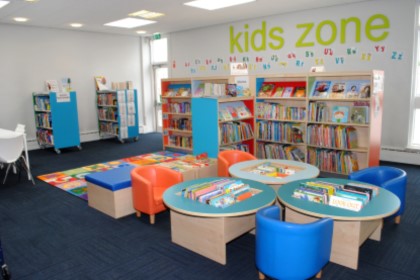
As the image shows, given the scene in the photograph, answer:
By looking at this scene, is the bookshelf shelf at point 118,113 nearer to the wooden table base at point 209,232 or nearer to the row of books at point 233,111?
the row of books at point 233,111

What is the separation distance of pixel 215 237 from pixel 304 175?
1.42 metres

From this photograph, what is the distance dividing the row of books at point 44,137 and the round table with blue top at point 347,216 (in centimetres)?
702

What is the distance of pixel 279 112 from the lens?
20.9 ft

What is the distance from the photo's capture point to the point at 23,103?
347 inches

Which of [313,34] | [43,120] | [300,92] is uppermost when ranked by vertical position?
[313,34]

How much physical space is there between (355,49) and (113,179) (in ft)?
18.2

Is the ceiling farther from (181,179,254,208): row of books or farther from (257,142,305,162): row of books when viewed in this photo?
(181,179,254,208): row of books

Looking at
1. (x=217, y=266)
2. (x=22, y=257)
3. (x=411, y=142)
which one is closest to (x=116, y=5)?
(x=22, y=257)

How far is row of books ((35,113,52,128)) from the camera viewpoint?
334 inches

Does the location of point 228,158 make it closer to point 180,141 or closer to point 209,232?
point 209,232

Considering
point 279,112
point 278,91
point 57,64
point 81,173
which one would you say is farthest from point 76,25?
point 279,112

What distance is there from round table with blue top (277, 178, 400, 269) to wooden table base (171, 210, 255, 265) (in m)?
0.52

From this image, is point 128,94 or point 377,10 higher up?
point 377,10

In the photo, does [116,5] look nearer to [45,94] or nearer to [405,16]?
[45,94]
